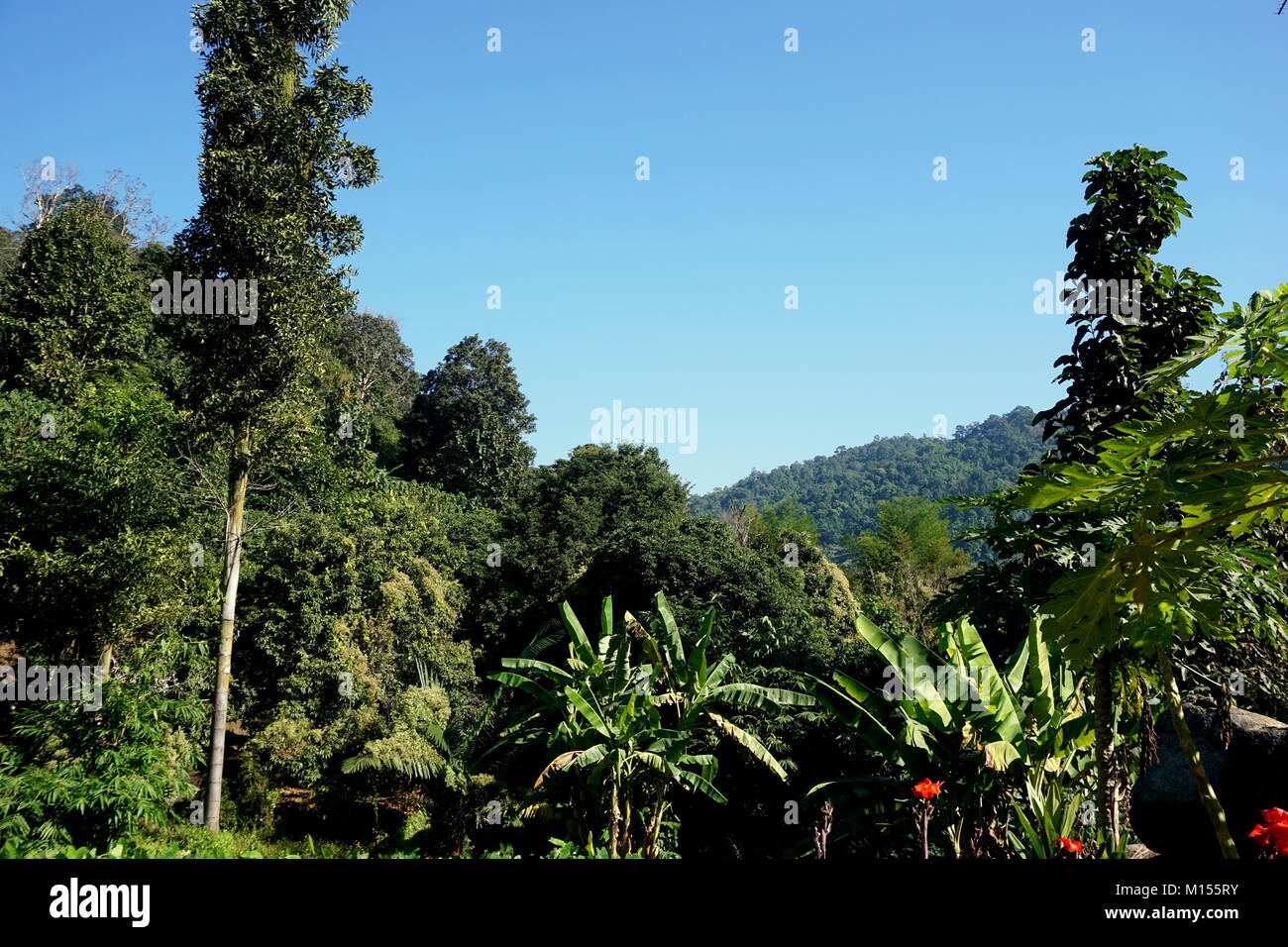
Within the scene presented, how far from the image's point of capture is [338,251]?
510 inches

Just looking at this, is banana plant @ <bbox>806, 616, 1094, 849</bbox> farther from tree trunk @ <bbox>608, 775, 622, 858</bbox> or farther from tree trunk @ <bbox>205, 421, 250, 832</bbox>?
tree trunk @ <bbox>205, 421, 250, 832</bbox>

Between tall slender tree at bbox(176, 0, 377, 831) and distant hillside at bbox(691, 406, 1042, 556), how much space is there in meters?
57.9

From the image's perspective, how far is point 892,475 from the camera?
93.5m

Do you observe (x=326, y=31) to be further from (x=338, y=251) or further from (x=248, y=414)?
(x=248, y=414)

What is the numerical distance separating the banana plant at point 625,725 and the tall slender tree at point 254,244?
4976mm

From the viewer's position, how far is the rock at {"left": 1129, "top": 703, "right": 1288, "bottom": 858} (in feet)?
27.1

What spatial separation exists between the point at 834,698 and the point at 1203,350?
17.9ft

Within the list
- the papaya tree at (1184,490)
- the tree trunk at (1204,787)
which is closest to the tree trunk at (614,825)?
the tree trunk at (1204,787)

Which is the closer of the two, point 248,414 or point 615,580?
point 248,414

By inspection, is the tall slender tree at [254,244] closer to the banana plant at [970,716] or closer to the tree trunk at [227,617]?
the tree trunk at [227,617]

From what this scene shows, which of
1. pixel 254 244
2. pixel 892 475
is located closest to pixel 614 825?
pixel 254 244

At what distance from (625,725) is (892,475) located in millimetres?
88719

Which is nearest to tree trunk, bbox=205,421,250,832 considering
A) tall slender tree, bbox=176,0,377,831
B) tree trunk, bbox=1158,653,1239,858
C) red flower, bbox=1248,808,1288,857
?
tall slender tree, bbox=176,0,377,831
